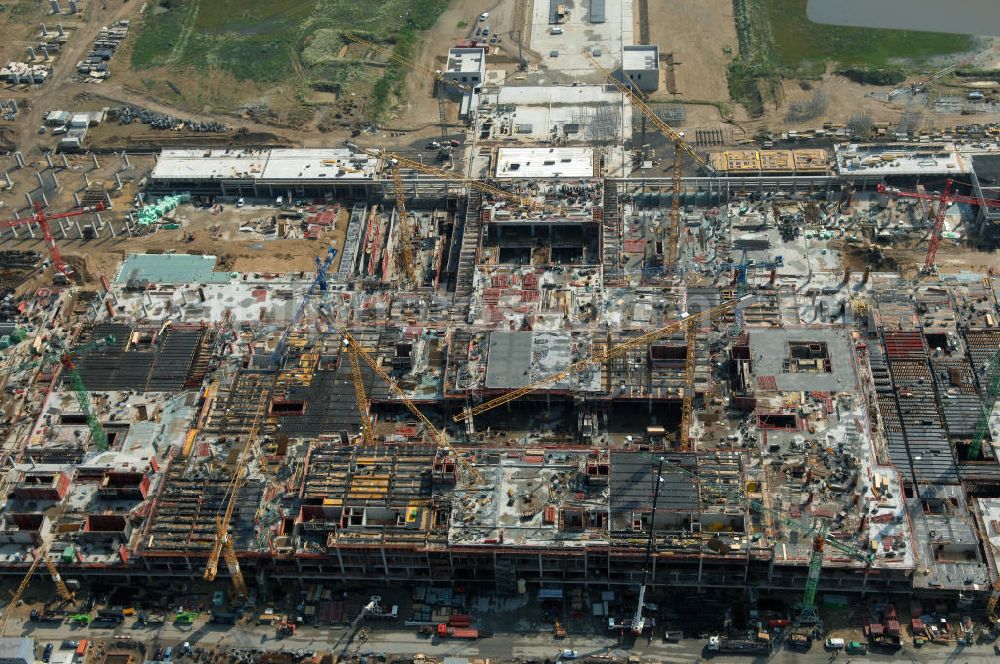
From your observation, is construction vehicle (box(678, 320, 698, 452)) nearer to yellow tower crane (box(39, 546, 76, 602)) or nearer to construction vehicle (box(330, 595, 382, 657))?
construction vehicle (box(330, 595, 382, 657))

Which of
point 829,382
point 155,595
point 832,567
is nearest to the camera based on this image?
point 832,567

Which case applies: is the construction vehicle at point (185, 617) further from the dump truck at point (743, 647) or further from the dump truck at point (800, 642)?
the dump truck at point (800, 642)

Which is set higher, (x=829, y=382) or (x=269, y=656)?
(x=829, y=382)

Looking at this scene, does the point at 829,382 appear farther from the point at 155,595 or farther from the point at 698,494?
the point at 155,595

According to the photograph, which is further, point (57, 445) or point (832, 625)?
point (57, 445)

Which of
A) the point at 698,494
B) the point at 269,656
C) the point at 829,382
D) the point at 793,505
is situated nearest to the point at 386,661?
the point at 269,656

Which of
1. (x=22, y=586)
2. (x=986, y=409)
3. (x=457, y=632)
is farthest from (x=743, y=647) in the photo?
(x=22, y=586)

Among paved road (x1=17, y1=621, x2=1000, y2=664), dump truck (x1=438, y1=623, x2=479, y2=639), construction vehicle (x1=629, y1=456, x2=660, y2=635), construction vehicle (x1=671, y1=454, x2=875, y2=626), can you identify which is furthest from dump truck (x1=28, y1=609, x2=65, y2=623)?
construction vehicle (x1=671, y1=454, x2=875, y2=626)

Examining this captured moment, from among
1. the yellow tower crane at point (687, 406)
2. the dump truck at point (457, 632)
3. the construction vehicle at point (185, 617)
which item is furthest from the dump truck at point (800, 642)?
the construction vehicle at point (185, 617)
